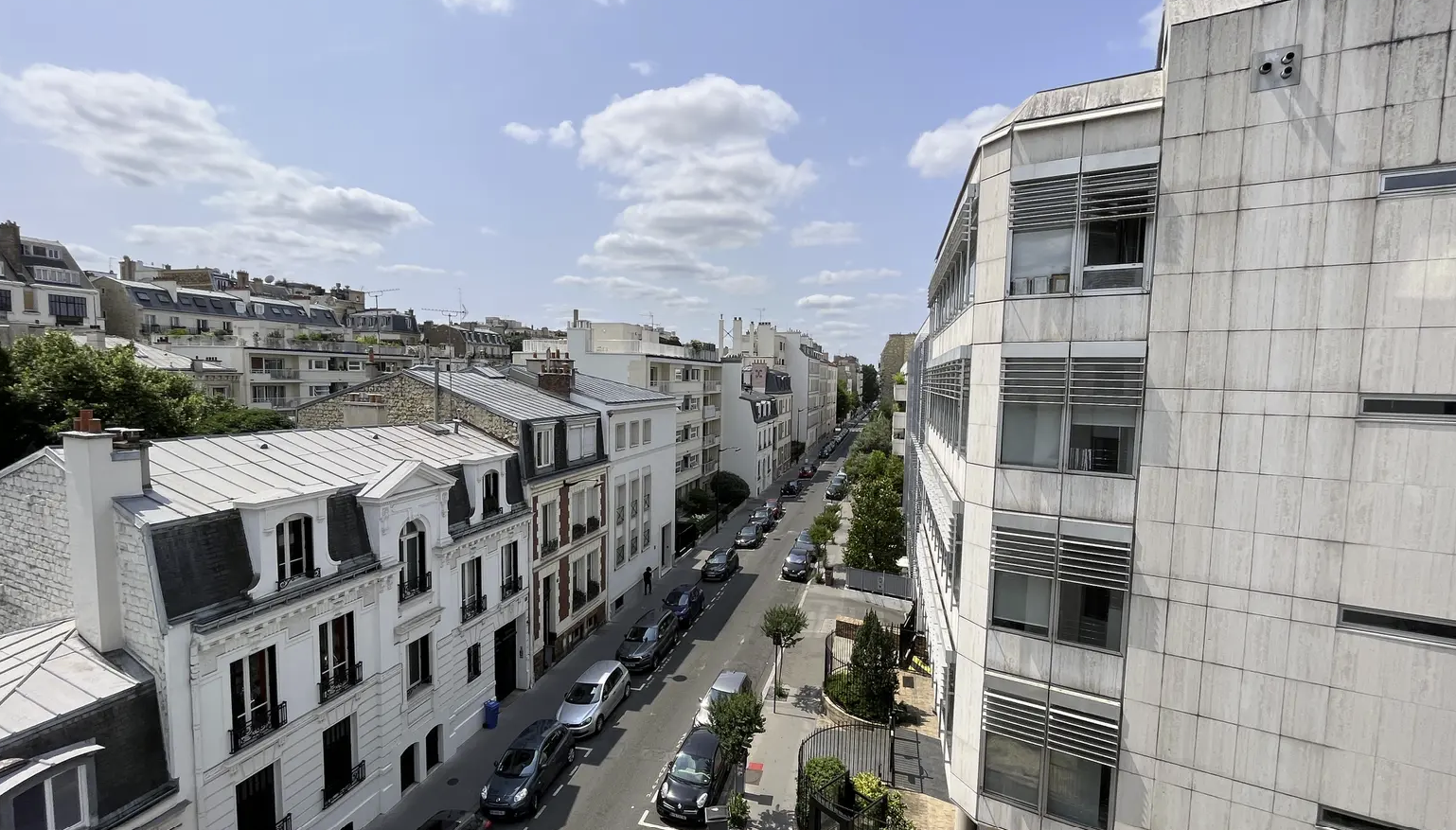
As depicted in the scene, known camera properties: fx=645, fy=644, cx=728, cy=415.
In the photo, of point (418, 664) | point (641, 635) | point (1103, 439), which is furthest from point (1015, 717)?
point (641, 635)

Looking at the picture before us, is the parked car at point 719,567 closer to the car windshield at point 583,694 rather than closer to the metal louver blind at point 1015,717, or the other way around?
the car windshield at point 583,694

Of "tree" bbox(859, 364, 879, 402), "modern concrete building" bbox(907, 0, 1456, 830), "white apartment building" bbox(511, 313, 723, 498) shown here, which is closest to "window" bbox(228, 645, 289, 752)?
"modern concrete building" bbox(907, 0, 1456, 830)

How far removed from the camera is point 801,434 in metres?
95.0

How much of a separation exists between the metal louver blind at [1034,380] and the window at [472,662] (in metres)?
19.4

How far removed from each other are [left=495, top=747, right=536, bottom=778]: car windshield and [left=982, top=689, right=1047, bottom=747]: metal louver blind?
1322 cm

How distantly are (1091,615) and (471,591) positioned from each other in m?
19.0

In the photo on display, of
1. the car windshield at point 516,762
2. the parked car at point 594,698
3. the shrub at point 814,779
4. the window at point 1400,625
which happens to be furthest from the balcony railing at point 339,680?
the window at point 1400,625

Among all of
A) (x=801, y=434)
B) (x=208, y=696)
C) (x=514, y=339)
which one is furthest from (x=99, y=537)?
(x=514, y=339)

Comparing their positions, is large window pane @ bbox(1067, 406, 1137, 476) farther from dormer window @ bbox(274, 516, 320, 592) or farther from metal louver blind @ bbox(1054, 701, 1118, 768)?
dormer window @ bbox(274, 516, 320, 592)

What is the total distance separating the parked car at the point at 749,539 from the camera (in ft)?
154

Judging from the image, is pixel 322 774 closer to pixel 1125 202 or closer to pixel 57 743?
pixel 57 743

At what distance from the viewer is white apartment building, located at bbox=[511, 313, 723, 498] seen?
1813 inches

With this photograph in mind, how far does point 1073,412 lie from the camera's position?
38.0 feet

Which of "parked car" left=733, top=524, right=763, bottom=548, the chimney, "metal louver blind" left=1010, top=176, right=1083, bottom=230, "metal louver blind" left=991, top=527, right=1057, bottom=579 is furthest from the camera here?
"parked car" left=733, top=524, right=763, bottom=548
